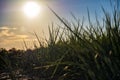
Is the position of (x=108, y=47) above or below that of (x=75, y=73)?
above

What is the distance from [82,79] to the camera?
2750 mm

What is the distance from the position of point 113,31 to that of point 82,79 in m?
0.54

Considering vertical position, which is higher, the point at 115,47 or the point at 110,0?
the point at 110,0

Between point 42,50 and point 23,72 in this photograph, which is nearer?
point 23,72

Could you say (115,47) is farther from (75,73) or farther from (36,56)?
(36,56)

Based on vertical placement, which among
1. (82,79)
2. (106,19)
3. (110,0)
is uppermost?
(110,0)

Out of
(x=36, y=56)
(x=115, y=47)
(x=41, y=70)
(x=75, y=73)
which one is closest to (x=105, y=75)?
(x=115, y=47)

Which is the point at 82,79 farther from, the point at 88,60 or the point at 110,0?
the point at 110,0

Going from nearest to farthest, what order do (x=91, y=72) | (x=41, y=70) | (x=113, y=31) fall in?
(x=91, y=72) < (x=113, y=31) < (x=41, y=70)

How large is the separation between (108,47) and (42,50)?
202cm

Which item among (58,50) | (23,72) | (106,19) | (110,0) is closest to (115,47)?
(106,19)

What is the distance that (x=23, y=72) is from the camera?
13.8ft

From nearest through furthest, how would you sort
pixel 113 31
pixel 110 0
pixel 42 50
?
pixel 113 31, pixel 110 0, pixel 42 50

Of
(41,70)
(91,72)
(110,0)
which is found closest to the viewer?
(91,72)
